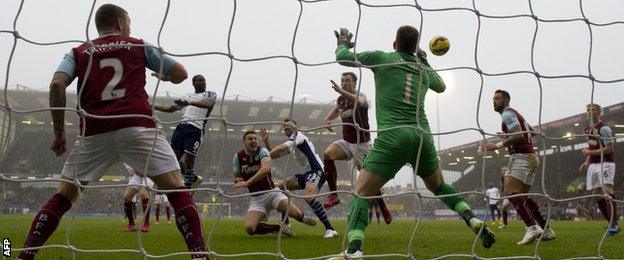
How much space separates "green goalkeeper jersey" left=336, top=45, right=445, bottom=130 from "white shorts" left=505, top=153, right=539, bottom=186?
9.18 ft

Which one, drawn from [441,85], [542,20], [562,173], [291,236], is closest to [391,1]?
[441,85]

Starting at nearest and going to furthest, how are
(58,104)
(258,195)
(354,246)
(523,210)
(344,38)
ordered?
1. (58,104)
2. (354,246)
3. (344,38)
4. (523,210)
5. (258,195)

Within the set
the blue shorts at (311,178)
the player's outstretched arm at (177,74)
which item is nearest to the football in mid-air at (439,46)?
the player's outstretched arm at (177,74)

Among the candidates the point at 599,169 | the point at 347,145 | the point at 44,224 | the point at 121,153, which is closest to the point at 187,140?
the point at 347,145

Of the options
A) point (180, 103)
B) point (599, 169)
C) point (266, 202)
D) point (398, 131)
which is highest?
point (180, 103)

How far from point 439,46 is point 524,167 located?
2.39 meters

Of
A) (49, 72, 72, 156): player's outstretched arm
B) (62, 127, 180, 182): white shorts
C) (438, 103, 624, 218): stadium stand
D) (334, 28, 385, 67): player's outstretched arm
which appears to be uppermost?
(334, 28, 385, 67): player's outstretched arm

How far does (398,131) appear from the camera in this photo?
3.91m

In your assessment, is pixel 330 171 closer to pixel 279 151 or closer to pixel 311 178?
pixel 311 178

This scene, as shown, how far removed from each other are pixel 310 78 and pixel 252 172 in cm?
164

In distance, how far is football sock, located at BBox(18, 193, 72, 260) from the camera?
3.26 metres

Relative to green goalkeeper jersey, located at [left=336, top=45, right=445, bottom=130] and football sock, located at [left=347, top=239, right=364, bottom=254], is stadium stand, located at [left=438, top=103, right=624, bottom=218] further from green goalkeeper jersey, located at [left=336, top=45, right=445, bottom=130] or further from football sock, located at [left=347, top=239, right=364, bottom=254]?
football sock, located at [left=347, top=239, right=364, bottom=254]

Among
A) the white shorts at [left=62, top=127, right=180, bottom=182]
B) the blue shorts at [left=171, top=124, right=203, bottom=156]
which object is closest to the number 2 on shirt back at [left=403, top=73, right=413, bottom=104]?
Result: the white shorts at [left=62, top=127, right=180, bottom=182]

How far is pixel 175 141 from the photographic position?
779 cm
